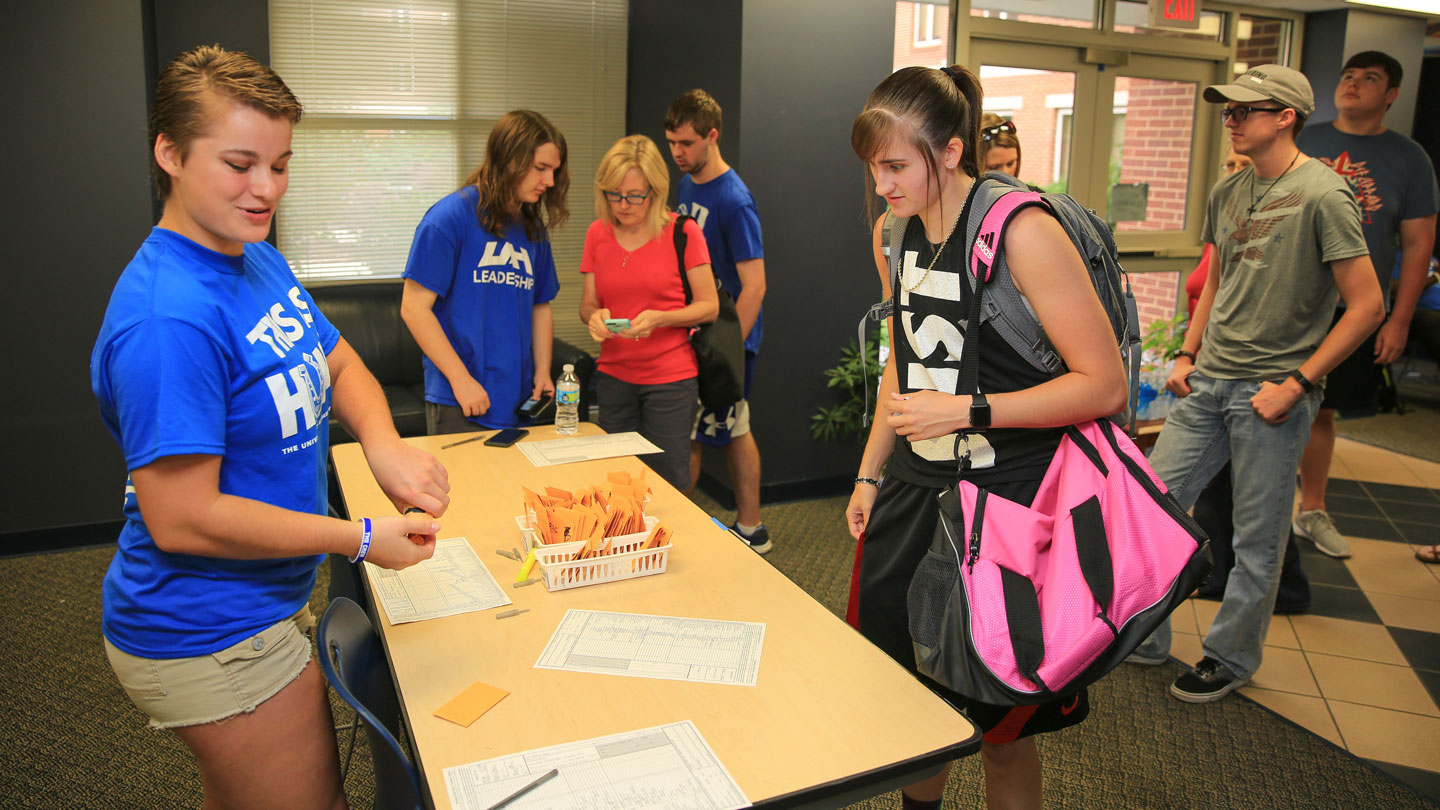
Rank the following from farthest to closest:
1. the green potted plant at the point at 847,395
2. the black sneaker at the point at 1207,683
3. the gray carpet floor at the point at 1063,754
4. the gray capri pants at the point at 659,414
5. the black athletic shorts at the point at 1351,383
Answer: the green potted plant at the point at 847,395, the black athletic shorts at the point at 1351,383, the gray capri pants at the point at 659,414, the black sneaker at the point at 1207,683, the gray carpet floor at the point at 1063,754

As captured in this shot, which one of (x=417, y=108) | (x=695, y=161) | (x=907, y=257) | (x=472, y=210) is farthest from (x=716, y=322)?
(x=417, y=108)

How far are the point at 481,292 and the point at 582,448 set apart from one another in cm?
59

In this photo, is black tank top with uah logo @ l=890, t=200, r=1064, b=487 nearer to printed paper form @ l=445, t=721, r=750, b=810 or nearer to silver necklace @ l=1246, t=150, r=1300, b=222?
printed paper form @ l=445, t=721, r=750, b=810

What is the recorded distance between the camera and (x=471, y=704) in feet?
4.53

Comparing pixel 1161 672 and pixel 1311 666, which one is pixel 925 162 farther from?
pixel 1311 666

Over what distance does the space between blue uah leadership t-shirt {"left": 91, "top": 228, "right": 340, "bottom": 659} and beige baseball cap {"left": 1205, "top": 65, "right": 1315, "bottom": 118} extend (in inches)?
99.2

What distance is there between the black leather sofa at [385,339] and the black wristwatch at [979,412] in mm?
3528

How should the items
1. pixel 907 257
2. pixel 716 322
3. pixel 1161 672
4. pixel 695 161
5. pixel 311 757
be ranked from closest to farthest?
pixel 311 757 → pixel 907 257 → pixel 1161 672 → pixel 716 322 → pixel 695 161

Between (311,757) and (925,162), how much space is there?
1330 millimetres

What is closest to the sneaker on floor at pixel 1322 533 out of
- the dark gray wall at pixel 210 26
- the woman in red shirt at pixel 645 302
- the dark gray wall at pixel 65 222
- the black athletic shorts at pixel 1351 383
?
the black athletic shorts at pixel 1351 383

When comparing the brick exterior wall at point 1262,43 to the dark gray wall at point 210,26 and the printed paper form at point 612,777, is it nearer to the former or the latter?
the dark gray wall at point 210,26

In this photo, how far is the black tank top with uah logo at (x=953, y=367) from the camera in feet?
5.24

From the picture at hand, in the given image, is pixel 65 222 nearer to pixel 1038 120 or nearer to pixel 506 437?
pixel 506 437

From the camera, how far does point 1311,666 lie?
3.23m
